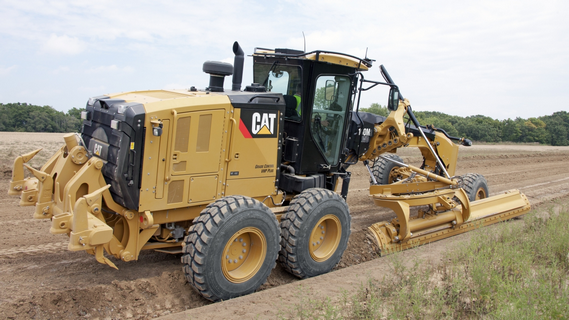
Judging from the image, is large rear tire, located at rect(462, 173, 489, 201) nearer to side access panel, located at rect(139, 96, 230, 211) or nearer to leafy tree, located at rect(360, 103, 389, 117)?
side access panel, located at rect(139, 96, 230, 211)

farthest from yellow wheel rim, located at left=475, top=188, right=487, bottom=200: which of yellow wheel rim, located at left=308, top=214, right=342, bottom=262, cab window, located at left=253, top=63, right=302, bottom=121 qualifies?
cab window, located at left=253, top=63, right=302, bottom=121

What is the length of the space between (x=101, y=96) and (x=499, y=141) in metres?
37.2

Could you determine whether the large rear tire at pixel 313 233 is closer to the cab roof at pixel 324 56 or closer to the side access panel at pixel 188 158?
the side access panel at pixel 188 158

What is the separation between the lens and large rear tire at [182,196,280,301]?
14.9 ft

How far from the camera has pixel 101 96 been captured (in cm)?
554

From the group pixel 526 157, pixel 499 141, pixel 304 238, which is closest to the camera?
pixel 304 238

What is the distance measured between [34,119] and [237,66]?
752 inches

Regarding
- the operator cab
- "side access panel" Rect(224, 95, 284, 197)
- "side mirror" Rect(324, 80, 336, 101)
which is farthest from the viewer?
"side mirror" Rect(324, 80, 336, 101)

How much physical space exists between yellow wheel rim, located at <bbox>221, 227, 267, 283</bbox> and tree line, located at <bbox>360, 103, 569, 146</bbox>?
30.4 meters

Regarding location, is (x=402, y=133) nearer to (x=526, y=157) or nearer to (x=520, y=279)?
(x=520, y=279)

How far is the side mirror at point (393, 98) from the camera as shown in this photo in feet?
23.4

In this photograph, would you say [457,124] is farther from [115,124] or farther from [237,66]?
[115,124]

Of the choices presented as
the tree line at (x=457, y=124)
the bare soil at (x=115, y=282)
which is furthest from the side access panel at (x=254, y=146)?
the tree line at (x=457, y=124)

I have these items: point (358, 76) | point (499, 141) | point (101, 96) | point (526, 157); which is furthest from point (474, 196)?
point (499, 141)
